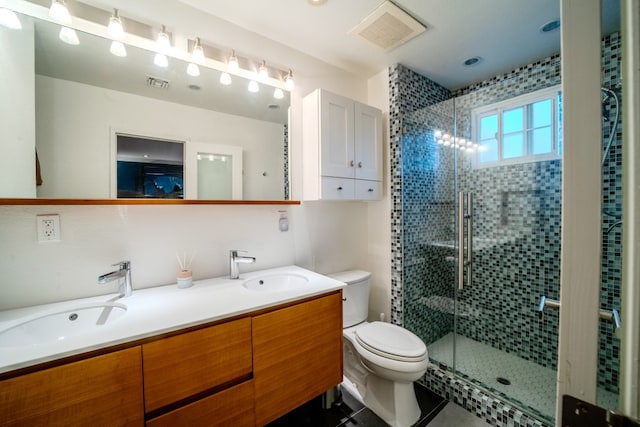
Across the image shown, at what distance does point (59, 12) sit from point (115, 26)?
0.20 meters

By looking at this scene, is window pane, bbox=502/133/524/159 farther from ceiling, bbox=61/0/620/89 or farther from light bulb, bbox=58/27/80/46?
light bulb, bbox=58/27/80/46

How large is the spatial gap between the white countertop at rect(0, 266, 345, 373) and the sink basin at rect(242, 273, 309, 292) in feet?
0.31

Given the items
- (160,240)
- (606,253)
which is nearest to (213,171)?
(160,240)

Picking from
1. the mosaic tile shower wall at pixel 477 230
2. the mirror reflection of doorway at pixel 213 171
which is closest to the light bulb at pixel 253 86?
the mirror reflection of doorway at pixel 213 171

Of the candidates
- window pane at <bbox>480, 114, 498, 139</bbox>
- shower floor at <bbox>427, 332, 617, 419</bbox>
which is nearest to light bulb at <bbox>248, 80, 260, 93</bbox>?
window pane at <bbox>480, 114, 498, 139</bbox>

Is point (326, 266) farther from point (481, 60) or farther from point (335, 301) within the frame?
point (481, 60)

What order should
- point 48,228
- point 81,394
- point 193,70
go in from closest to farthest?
point 81,394 < point 48,228 < point 193,70

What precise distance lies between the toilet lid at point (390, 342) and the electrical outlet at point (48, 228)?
169cm

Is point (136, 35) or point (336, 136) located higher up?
point (136, 35)

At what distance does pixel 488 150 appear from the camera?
82.0 inches

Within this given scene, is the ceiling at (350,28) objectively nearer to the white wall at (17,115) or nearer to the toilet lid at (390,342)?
the white wall at (17,115)

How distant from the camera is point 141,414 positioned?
92 centimetres

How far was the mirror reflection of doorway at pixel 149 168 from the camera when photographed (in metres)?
1.28

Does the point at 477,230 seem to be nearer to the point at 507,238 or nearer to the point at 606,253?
the point at 507,238
